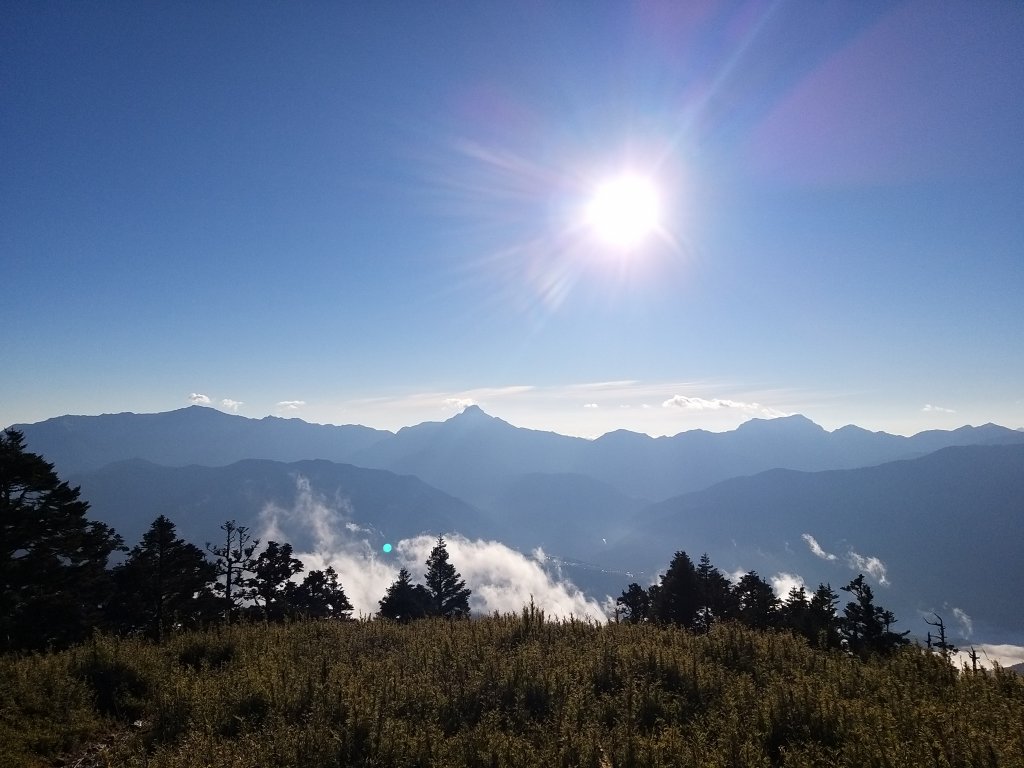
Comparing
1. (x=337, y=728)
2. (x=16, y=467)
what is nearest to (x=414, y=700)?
(x=337, y=728)

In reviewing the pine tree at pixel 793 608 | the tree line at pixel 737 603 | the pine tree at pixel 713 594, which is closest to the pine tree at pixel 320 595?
the tree line at pixel 737 603

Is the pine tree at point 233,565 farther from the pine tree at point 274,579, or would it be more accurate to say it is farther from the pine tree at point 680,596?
the pine tree at point 680,596

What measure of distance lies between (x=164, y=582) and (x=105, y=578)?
23.9ft

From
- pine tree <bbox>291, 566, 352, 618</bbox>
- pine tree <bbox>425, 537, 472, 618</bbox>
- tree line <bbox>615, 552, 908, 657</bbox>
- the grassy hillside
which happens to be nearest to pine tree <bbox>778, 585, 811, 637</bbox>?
tree line <bbox>615, 552, 908, 657</bbox>

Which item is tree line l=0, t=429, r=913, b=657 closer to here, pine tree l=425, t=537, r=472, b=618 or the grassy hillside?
pine tree l=425, t=537, r=472, b=618

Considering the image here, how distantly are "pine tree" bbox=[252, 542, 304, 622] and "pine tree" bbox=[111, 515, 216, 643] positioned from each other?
4227mm

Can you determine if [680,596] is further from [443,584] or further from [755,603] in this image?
[443,584]

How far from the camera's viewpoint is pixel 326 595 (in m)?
Result: 49.3

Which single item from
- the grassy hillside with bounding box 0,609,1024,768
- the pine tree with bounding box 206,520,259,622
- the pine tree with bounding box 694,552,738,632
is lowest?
the pine tree with bounding box 694,552,738,632

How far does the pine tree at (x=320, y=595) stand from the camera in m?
46.0

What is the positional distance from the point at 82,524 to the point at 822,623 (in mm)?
38152

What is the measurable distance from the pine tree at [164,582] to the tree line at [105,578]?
0.22ft

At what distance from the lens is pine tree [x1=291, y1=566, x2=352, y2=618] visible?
46.0 meters

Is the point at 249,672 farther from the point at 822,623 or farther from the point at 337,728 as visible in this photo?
the point at 822,623
